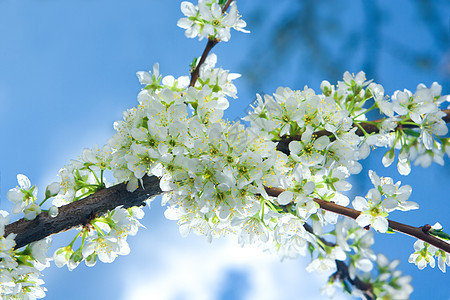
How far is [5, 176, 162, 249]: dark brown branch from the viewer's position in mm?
651

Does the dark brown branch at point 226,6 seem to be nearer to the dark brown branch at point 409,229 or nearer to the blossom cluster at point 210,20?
the blossom cluster at point 210,20

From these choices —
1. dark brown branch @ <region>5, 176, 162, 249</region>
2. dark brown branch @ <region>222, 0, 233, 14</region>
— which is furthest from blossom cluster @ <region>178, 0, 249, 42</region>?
dark brown branch @ <region>5, 176, 162, 249</region>

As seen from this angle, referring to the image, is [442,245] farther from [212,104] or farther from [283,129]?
[212,104]

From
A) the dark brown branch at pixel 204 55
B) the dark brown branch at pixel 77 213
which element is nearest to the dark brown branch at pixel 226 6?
the dark brown branch at pixel 204 55

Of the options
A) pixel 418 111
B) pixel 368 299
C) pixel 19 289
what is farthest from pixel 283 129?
pixel 368 299

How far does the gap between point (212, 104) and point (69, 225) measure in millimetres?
342

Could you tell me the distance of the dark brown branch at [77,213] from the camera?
651 millimetres

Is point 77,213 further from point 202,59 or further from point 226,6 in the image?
point 226,6

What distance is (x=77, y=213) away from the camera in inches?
26.2

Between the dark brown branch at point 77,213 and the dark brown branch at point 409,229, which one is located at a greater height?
the dark brown branch at point 77,213

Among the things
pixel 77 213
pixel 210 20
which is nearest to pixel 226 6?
pixel 210 20

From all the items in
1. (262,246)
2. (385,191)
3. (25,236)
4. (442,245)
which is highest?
(25,236)

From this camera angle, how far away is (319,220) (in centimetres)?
73

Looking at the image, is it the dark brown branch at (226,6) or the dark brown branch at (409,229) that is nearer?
the dark brown branch at (409,229)
